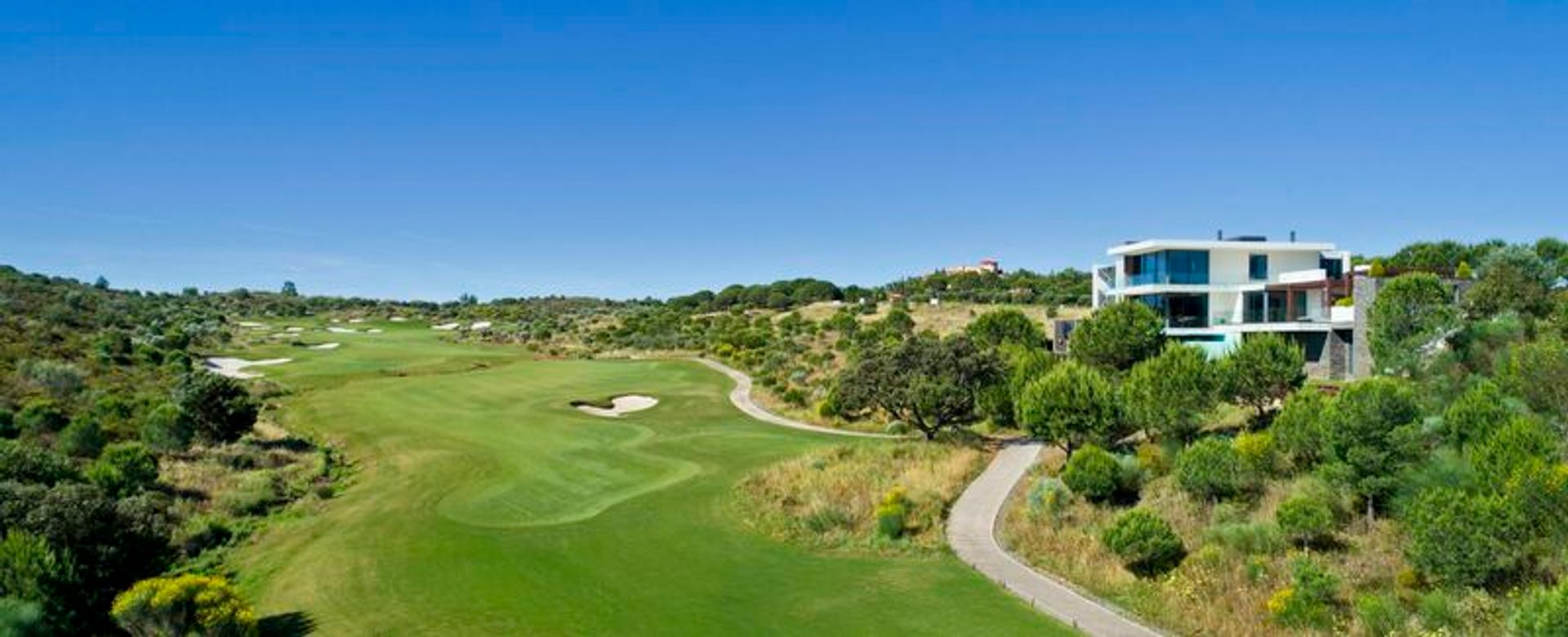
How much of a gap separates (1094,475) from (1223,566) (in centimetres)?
539

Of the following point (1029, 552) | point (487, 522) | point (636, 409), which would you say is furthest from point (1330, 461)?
point (636, 409)

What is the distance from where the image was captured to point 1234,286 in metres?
45.5

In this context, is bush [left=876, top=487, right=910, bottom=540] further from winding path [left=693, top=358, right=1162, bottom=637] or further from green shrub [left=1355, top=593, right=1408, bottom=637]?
green shrub [left=1355, top=593, right=1408, bottom=637]

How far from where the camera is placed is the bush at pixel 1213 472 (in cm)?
2116

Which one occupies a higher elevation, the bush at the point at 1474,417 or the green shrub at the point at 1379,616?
the bush at the point at 1474,417

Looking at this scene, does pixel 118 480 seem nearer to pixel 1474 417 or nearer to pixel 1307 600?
pixel 1307 600

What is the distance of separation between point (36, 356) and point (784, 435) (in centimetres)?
4153

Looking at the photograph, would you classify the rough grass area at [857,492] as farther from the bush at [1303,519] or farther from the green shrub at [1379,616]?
the green shrub at [1379,616]

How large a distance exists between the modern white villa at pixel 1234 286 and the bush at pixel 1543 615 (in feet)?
109

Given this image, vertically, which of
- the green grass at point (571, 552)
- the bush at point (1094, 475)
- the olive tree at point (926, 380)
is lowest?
the green grass at point (571, 552)

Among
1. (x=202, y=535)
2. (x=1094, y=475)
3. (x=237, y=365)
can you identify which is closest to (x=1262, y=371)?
(x=1094, y=475)

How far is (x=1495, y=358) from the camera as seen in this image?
25.4m

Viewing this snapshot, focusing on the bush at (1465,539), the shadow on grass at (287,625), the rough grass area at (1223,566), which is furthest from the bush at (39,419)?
the bush at (1465,539)

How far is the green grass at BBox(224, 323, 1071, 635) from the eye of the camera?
15.7 meters
